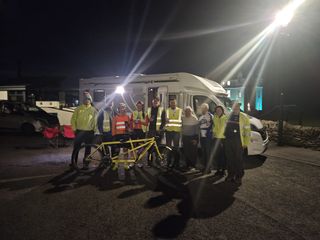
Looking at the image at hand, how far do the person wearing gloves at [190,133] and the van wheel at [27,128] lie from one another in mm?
9752

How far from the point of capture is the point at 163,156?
7859mm

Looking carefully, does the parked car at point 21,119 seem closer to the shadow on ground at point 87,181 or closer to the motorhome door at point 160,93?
the motorhome door at point 160,93

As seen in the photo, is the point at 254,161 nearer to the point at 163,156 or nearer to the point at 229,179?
the point at 229,179

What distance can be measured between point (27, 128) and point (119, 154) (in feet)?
30.3

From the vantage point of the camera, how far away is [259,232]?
427 cm

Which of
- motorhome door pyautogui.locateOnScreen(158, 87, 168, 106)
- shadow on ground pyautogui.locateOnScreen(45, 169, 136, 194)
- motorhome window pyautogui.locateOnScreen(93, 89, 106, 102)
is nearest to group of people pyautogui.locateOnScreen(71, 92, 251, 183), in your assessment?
shadow on ground pyautogui.locateOnScreen(45, 169, 136, 194)

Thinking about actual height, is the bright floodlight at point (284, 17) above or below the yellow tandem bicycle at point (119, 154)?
above

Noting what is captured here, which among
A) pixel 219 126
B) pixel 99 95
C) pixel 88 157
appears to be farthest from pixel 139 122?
pixel 99 95

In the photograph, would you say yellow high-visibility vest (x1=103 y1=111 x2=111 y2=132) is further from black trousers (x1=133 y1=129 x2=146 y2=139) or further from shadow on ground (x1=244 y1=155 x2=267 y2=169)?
shadow on ground (x1=244 y1=155 x2=267 y2=169)

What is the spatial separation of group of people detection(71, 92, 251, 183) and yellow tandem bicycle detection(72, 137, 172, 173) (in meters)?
0.26

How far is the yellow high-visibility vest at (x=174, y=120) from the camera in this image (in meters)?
8.16

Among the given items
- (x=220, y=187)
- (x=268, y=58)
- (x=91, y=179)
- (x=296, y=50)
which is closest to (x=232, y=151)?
(x=220, y=187)

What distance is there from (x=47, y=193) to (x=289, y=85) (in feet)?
74.2

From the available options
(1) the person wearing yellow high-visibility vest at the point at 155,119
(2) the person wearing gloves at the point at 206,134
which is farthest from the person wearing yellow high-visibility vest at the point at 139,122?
(2) the person wearing gloves at the point at 206,134
